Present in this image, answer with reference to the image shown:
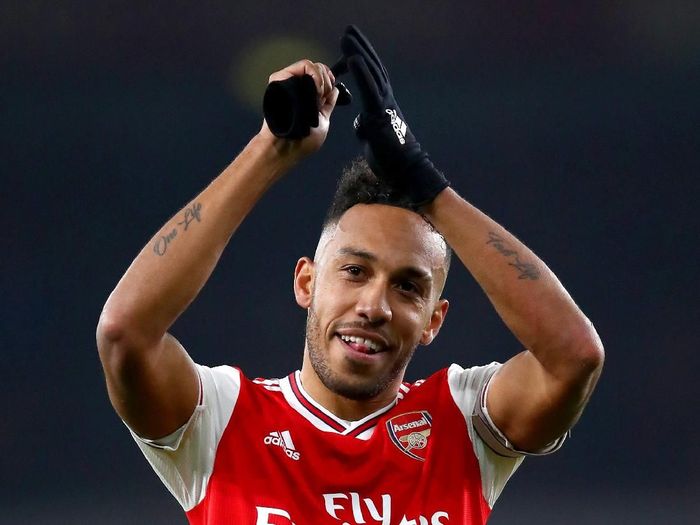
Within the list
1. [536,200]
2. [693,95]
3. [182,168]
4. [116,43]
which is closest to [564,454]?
[536,200]

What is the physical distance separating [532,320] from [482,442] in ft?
1.17

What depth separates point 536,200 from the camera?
200 inches

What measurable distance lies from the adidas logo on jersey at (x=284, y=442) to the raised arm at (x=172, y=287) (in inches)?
7.8

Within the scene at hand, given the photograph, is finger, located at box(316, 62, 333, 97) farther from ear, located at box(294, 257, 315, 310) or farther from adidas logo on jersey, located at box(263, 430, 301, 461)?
adidas logo on jersey, located at box(263, 430, 301, 461)

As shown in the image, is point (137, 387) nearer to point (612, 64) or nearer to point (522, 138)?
point (522, 138)

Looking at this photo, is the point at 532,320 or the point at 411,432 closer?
the point at 532,320

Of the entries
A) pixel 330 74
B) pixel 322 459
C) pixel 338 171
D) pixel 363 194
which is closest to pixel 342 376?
pixel 322 459

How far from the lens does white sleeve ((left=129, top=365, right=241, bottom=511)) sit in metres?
1.94

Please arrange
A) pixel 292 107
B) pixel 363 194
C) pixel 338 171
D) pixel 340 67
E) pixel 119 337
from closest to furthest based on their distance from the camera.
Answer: pixel 119 337 → pixel 292 107 → pixel 340 67 → pixel 363 194 → pixel 338 171

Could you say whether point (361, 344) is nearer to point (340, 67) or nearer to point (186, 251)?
point (186, 251)

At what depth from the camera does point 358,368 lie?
81.1 inches

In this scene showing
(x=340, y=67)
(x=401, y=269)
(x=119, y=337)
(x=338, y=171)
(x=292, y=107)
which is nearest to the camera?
(x=119, y=337)

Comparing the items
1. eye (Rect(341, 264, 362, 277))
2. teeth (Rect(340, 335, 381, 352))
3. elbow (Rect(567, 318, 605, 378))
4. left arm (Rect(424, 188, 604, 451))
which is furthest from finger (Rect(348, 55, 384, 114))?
elbow (Rect(567, 318, 605, 378))

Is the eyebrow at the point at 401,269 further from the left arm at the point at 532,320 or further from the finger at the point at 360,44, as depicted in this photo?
the finger at the point at 360,44
